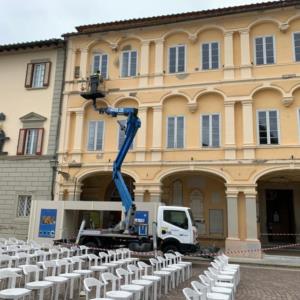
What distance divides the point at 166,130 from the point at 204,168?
9.74 ft

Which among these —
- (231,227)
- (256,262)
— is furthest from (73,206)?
(256,262)

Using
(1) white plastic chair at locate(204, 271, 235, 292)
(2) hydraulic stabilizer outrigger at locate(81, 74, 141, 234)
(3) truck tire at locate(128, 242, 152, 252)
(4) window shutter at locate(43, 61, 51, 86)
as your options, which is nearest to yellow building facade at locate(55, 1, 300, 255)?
(4) window shutter at locate(43, 61, 51, 86)

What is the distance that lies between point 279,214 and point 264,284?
11333mm

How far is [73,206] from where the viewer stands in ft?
54.9

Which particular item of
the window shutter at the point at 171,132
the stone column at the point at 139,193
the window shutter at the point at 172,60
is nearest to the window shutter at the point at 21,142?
the stone column at the point at 139,193

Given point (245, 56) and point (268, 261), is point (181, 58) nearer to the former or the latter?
point (245, 56)

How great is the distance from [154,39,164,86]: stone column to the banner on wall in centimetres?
885

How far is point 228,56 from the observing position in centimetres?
1869

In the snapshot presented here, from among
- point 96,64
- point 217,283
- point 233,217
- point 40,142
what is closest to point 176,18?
point 96,64

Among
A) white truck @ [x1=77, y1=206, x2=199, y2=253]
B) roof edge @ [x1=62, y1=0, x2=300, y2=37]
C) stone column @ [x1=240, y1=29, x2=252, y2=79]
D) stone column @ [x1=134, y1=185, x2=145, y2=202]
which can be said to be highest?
roof edge @ [x1=62, y1=0, x2=300, y2=37]

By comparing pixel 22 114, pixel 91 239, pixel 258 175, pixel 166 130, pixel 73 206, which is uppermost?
pixel 22 114

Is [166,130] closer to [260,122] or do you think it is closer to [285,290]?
[260,122]

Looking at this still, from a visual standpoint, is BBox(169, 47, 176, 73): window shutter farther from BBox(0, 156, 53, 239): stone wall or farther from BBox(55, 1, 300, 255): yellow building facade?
BBox(0, 156, 53, 239): stone wall

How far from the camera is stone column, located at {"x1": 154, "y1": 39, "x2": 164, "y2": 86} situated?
19609mm
